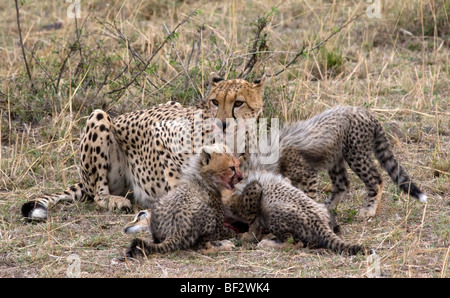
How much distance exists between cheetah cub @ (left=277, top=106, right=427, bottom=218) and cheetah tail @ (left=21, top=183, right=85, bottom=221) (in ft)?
4.37

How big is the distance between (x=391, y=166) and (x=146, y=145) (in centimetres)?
154

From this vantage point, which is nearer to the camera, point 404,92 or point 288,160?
point 288,160

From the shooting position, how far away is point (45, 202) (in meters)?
4.77

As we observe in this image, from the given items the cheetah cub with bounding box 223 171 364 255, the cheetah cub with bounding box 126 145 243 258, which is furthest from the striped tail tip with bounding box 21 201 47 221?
the cheetah cub with bounding box 223 171 364 255

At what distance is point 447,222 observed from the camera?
4367mm

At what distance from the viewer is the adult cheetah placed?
4.77 meters

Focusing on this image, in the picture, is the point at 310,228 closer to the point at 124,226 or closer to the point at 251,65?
the point at 124,226

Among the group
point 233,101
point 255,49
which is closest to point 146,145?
point 233,101

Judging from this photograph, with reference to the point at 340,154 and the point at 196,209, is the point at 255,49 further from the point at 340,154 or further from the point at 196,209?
the point at 196,209
